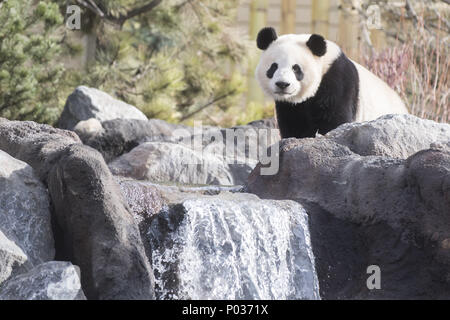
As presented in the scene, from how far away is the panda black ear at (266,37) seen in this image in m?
4.82

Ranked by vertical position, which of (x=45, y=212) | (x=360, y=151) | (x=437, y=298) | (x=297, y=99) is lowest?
(x=437, y=298)

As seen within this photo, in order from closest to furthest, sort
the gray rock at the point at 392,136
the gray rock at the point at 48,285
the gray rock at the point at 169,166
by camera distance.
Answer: the gray rock at the point at 48,285 → the gray rock at the point at 392,136 → the gray rock at the point at 169,166

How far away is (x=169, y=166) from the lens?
5.42 meters

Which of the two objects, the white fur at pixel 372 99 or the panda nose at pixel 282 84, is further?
the white fur at pixel 372 99

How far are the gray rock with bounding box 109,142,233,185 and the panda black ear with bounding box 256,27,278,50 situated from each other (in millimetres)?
1087

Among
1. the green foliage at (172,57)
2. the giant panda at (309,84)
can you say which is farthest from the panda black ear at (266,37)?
the green foliage at (172,57)

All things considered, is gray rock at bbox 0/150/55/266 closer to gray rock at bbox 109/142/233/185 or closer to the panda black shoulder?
gray rock at bbox 109/142/233/185

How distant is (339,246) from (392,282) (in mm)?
312

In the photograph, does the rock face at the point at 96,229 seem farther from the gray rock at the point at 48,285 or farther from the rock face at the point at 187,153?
the rock face at the point at 187,153

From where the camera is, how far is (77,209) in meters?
3.07

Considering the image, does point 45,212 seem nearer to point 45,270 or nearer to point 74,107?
point 45,270

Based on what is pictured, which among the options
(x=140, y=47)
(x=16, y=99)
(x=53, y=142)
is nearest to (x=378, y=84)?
(x=53, y=142)

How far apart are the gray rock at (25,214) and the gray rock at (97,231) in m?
0.08

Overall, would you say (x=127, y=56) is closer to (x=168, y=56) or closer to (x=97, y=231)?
(x=168, y=56)
